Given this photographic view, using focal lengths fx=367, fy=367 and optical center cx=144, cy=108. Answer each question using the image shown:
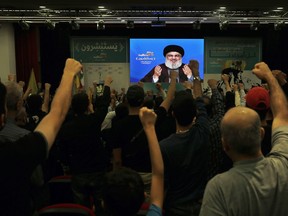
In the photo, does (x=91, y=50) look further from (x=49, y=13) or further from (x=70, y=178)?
(x=70, y=178)

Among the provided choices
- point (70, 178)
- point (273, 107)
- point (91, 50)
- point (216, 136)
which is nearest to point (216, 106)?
point (216, 136)

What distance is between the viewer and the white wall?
1085cm

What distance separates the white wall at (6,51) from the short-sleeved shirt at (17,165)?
10.0m

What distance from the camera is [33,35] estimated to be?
39.3 ft

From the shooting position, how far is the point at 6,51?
10.9 meters

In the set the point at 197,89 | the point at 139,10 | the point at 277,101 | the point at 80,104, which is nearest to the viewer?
the point at 277,101

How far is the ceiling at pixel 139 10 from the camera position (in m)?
7.91

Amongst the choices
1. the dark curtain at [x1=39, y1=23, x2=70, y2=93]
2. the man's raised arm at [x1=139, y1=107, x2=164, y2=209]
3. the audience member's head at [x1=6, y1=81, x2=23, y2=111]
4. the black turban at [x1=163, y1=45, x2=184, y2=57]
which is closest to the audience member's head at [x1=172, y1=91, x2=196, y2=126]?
the man's raised arm at [x1=139, y1=107, x2=164, y2=209]

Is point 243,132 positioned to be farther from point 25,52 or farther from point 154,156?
point 25,52

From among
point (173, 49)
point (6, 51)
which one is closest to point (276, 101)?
point (6, 51)

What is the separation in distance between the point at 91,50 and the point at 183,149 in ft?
34.8

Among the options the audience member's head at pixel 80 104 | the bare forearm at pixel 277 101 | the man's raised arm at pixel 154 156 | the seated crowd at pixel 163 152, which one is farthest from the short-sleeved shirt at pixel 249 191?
the audience member's head at pixel 80 104

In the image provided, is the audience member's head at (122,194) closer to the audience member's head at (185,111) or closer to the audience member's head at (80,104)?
Result: the audience member's head at (185,111)

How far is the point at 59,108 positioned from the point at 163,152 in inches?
32.8
